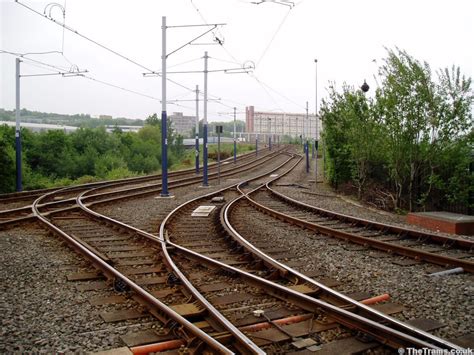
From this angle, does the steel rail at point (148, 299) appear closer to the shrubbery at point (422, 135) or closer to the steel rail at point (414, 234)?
the steel rail at point (414, 234)

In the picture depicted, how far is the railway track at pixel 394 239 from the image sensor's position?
788 cm

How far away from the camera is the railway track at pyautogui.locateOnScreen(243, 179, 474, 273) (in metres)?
7.88

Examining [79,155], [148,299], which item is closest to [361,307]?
[148,299]

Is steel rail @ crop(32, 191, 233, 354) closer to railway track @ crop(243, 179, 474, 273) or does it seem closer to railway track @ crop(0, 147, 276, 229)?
railway track @ crop(0, 147, 276, 229)

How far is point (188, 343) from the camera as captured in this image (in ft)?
14.5

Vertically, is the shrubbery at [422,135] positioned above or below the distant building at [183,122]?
below

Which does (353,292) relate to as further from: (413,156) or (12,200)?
(12,200)

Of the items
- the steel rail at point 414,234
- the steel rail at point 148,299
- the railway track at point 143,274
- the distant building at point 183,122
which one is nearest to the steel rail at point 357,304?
the railway track at point 143,274

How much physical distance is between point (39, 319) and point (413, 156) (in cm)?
1255

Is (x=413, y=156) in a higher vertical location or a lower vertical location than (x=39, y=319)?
higher

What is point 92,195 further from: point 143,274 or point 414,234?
point 414,234

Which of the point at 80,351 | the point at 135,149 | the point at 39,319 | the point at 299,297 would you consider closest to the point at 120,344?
the point at 80,351

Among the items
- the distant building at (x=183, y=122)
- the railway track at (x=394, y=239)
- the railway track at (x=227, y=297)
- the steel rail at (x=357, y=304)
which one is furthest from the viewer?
the distant building at (x=183, y=122)

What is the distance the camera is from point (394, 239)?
968 cm
